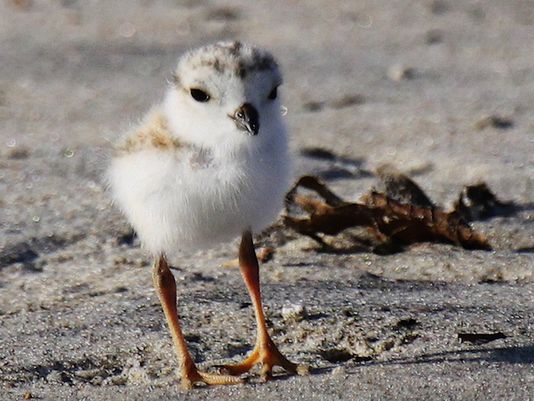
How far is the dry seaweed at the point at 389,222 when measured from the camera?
434cm

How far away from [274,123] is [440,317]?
2.45 ft

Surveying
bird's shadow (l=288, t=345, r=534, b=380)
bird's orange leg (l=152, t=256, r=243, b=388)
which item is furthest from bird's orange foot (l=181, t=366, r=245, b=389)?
bird's shadow (l=288, t=345, r=534, b=380)

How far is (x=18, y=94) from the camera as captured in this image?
656cm

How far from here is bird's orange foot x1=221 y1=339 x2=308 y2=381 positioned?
10.9 ft

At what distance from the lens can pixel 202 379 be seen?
3287 millimetres

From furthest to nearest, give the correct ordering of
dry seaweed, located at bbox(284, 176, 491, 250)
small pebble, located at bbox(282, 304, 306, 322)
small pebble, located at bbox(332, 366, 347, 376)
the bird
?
dry seaweed, located at bbox(284, 176, 491, 250)
small pebble, located at bbox(282, 304, 306, 322)
the bird
small pebble, located at bbox(332, 366, 347, 376)

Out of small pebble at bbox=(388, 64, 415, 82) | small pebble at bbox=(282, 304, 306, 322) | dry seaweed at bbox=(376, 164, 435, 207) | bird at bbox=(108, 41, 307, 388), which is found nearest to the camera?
bird at bbox=(108, 41, 307, 388)

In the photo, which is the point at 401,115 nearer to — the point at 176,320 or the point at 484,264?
the point at 484,264

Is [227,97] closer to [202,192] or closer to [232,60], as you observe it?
[232,60]

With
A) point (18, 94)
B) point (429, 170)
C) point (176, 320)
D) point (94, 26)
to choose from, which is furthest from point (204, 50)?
point (94, 26)

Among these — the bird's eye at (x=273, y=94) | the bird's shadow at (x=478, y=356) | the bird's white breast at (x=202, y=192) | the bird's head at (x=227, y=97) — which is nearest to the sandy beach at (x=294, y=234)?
the bird's shadow at (x=478, y=356)

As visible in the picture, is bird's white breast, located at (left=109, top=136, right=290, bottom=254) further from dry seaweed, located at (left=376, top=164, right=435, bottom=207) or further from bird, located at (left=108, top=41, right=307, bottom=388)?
dry seaweed, located at (left=376, top=164, right=435, bottom=207)

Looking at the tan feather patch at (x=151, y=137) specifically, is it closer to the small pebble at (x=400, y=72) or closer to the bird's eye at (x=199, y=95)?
the bird's eye at (x=199, y=95)

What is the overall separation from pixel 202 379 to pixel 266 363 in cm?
18
